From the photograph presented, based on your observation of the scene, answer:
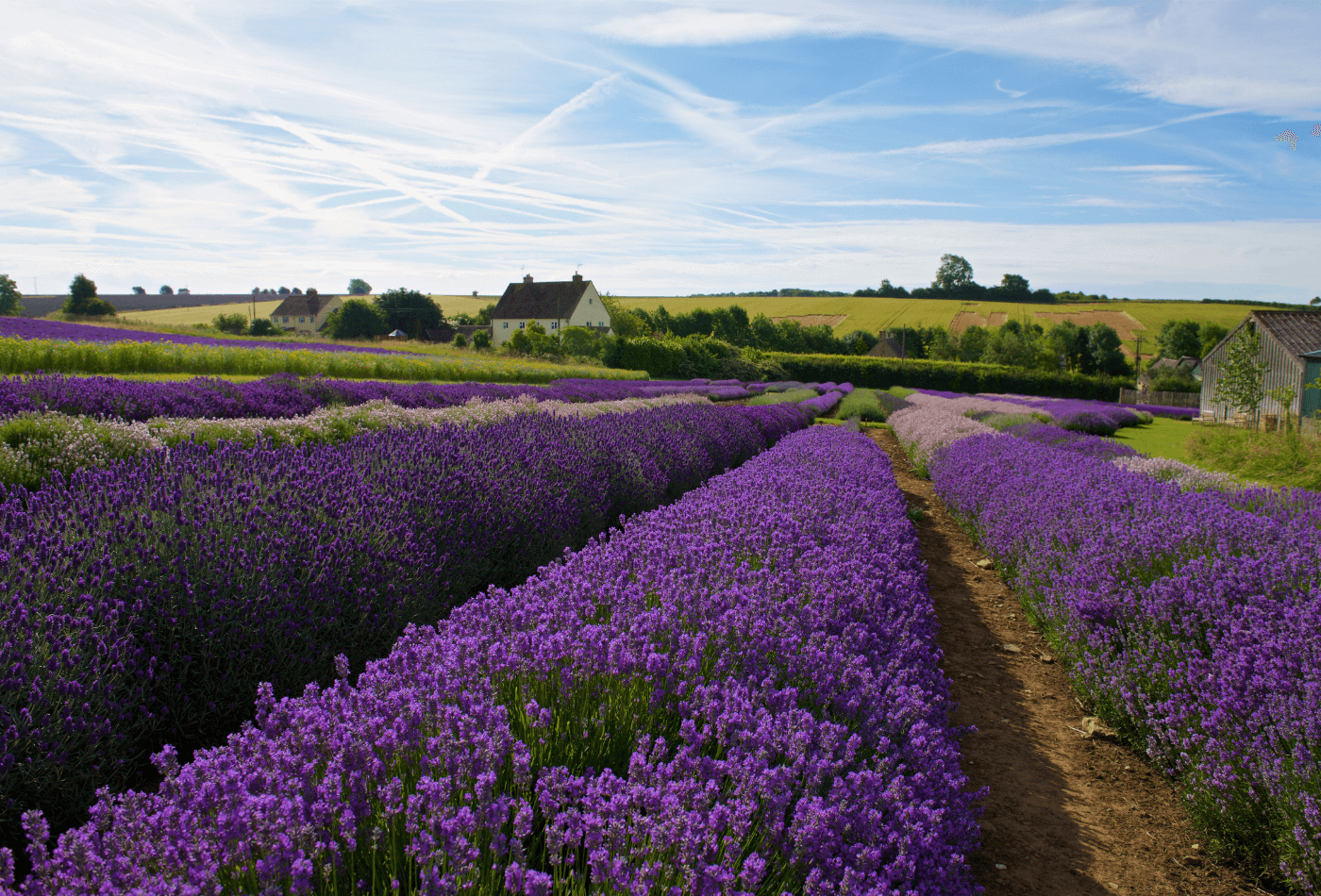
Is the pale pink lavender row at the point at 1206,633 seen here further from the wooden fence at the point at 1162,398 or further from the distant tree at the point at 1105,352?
the distant tree at the point at 1105,352

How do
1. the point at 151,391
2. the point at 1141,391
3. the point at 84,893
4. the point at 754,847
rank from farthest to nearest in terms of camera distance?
1. the point at 1141,391
2. the point at 151,391
3. the point at 754,847
4. the point at 84,893

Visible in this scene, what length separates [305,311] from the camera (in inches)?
3041

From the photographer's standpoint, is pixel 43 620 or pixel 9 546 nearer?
pixel 43 620

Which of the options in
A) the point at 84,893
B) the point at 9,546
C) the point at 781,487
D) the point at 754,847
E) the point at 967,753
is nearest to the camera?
the point at 84,893

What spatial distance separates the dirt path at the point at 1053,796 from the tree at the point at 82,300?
5610cm

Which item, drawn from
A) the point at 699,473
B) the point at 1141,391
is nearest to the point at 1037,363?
the point at 1141,391

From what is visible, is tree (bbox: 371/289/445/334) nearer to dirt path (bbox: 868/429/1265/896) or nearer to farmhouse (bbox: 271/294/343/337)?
farmhouse (bbox: 271/294/343/337)

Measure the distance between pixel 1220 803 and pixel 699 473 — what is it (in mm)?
5571

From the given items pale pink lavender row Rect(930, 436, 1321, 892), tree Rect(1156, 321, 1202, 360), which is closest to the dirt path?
pale pink lavender row Rect(930, 436, 1321, 892)

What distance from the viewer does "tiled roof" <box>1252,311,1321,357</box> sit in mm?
28359

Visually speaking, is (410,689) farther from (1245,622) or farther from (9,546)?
(1245,622)

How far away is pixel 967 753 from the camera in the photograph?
375 centimetres

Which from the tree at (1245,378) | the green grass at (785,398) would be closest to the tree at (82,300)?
the green grass at (785,398)

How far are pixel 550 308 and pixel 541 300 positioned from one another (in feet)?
6.35
